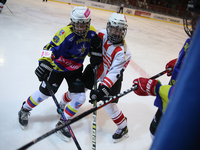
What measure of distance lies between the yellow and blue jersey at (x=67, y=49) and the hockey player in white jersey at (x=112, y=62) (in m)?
0.12

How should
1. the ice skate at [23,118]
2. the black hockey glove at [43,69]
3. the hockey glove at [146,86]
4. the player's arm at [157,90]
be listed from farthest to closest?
the ice skate at [23,118], the black hockey glove at [43,69], the hockey glove at [146,86], the player's arm at [157,90]

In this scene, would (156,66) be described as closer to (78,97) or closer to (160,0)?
(78,97)

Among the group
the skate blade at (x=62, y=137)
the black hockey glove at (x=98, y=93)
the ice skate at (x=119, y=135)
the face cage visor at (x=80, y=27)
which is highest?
the face cage visor at (x=80, y=27)

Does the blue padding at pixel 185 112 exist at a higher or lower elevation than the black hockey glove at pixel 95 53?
higher

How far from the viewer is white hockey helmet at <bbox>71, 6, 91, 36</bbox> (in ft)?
4.69

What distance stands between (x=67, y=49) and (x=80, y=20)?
0.27m

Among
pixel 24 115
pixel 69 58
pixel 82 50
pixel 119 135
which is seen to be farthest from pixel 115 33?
pixel 24 115

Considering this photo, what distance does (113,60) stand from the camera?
1.53 metres

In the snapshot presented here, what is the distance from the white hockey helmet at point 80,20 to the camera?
1.43m

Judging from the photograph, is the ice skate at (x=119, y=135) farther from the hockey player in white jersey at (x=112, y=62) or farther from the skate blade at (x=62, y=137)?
the skate blade at (x=62, y=137)

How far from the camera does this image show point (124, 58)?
149 centimetres

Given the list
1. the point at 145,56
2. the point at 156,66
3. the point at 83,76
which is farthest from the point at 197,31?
the point at 145,56

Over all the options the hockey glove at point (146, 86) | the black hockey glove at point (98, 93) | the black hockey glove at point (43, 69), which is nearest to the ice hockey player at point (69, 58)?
the black hockey glove at point (43, 69)

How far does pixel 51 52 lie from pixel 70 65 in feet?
0.77
